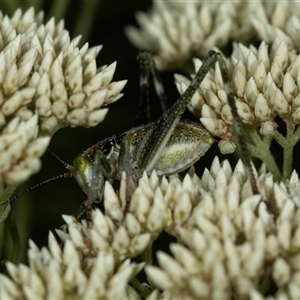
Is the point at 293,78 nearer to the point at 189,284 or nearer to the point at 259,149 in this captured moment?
the point at 259,149

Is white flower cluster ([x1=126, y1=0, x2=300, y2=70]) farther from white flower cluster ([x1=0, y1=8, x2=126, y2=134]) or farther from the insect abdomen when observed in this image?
white flower cluster ([x1=0, y1=8, x2=126, y2=134])

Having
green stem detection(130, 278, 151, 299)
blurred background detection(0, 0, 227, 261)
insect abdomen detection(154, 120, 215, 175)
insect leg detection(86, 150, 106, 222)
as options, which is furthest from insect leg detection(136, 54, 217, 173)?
blurred background detection(0, 0, 227, 261)

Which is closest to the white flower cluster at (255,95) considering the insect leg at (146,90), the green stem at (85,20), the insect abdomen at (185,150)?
the insect abdomen at (185,150)

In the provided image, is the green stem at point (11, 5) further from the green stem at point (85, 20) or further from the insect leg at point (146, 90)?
the insect leg at point (146, 90)

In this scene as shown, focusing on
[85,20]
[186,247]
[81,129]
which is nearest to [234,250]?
[186,247]

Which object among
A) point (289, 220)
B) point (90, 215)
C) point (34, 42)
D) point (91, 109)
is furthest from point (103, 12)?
point (289, 220)

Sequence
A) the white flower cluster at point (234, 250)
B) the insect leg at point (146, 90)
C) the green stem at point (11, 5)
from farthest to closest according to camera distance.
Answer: the green stem at point (11, 5)
the insect leg at point (146, 90)
the white flower cluster at point (234, 250)
